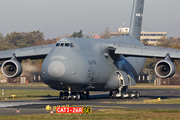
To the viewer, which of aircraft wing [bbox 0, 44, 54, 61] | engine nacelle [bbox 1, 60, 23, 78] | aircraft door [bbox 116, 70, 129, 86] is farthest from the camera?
aircraft wing [bbox 0, 44, 54, 61]

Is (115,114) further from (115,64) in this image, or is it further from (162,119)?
(115,64)

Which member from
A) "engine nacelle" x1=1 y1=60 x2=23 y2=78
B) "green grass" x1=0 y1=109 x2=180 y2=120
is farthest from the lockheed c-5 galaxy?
"green grass" x1=0 y1=109 x2=180 y2=120

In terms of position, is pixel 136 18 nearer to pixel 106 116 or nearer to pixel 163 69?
pixel 163 69

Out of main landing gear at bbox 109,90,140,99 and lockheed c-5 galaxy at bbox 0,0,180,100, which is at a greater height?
lockheed c-5 galaxy at bbox 0,0,180,100

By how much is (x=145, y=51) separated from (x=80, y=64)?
715 centimetres

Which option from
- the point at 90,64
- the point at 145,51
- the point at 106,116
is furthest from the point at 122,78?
the point at 106,116

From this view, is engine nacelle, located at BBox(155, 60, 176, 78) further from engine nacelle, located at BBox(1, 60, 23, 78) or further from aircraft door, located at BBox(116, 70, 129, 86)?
engine nacelle, located at BBox(1, 60, 23, 78)

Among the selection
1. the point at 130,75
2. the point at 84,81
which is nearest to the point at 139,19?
the point at 130,75

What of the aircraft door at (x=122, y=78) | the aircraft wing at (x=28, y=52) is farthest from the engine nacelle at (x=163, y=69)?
the aircraft wing at (x=28, y=52)

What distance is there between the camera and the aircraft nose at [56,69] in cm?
2759

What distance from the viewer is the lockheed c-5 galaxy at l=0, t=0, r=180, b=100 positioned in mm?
28375

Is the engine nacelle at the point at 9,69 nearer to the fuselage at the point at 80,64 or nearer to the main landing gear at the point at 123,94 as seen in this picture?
the fuselage at the point at 80,64

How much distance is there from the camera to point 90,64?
98.5ft

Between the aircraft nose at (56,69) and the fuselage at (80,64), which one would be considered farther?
the fuselage at (80,64)
